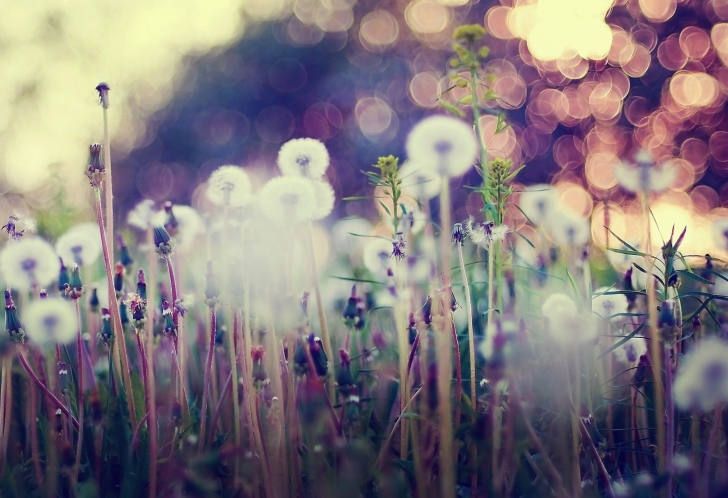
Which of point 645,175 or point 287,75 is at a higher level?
point 287,75

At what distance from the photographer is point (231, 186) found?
70.0 inches

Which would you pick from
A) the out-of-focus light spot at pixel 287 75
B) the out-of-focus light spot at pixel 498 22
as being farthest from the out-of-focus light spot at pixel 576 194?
the out-of-focus light spot at pixel 287 75

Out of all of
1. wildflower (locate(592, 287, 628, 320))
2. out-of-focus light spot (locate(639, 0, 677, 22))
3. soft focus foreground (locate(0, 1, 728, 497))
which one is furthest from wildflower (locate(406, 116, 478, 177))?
out-of-focus light spot (locate(639, 0, 677, 22))

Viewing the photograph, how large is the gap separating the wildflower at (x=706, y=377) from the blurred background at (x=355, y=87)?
9.31m

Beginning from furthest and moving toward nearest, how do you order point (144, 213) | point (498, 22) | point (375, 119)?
point (375, 119), point (498, 22), point (144, 213)

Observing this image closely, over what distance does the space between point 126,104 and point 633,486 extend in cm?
1511

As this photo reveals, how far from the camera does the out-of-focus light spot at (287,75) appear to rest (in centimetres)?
1391

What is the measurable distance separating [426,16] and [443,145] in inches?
526

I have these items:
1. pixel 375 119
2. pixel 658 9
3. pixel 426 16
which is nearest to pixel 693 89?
pixel 658 9

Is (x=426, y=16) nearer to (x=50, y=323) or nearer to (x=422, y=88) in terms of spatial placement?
(x=422, y=88)

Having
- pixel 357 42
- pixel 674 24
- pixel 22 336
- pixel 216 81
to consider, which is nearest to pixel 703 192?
pixel 674 24

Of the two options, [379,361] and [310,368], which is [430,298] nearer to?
[310,368]

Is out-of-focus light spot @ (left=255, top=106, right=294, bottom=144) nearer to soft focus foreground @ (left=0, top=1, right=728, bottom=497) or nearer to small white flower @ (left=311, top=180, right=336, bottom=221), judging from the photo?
soft focus foreground @ (left=0, top=1, right=728, bottom=497)

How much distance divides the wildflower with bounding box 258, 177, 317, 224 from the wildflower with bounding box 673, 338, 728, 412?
887mm
